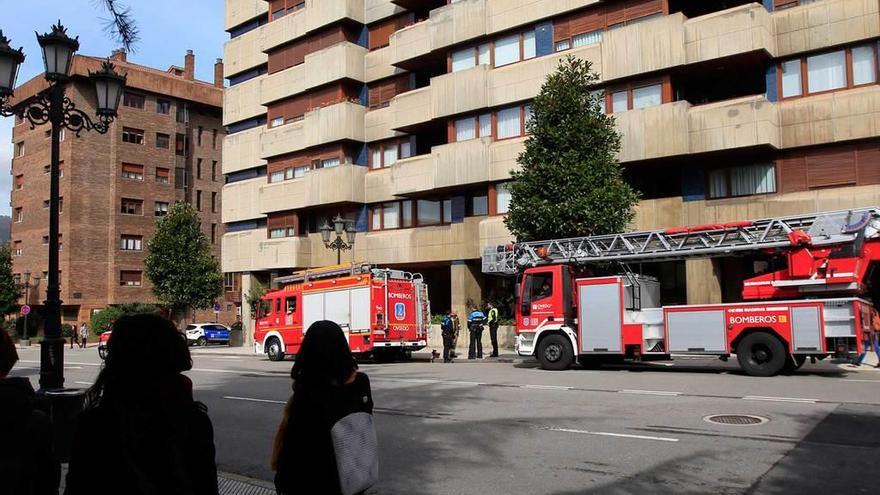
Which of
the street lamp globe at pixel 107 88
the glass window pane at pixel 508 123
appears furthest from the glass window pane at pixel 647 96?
the street lamp globe at pixel 107 88

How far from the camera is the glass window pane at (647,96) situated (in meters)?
26.0

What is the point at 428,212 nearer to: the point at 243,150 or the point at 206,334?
the point at 243,150

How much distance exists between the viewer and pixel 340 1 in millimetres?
36688

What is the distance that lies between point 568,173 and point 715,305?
7318 millimetres

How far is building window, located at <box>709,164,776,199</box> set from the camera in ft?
81.5

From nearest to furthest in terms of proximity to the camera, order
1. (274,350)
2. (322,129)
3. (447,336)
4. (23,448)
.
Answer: (23,448), (447,336), (274,350), (322,129)

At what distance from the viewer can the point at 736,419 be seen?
9.70m

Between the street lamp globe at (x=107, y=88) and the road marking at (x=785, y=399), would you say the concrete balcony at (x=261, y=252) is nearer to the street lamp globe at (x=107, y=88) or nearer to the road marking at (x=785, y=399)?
the street lamp globe at (x=107, y=88)

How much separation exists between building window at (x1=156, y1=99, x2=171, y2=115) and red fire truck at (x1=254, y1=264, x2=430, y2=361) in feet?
144

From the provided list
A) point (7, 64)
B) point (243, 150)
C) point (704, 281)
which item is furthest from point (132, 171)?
point (7, 64)

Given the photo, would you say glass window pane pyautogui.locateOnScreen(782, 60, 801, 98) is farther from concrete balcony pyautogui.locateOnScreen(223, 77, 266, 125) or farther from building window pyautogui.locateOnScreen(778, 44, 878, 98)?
concrete balcony pyautogui.locateOnScreen(223, 77, 266, 125)

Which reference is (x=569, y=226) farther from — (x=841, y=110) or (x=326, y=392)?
(x=326, y=392)

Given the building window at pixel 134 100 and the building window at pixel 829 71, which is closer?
the building window at pixel 829 71

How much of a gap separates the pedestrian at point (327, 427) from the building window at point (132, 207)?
62.6 meters
